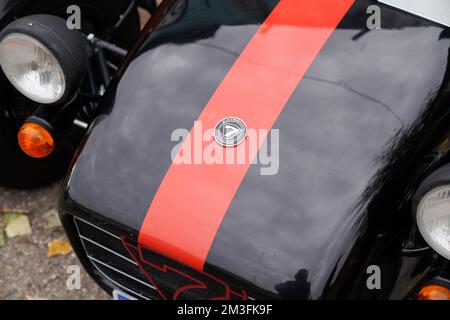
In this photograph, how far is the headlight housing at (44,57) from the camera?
2107 mm

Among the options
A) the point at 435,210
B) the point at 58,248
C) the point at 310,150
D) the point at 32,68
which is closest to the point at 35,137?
the point at 32,68

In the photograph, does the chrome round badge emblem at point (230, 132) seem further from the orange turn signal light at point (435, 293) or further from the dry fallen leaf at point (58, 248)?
the dry fallen leaf at point (58, 248)

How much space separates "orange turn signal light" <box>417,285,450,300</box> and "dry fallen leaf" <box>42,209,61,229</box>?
173cm

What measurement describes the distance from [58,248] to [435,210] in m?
1.75

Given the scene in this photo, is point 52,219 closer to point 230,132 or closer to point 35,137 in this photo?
point 35,137

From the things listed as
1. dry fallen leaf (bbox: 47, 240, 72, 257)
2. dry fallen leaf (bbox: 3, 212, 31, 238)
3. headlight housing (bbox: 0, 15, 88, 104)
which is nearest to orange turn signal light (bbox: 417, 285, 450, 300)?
headlight housing (bbox: 0, 15, 88, 104)

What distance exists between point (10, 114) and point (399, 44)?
1563mm

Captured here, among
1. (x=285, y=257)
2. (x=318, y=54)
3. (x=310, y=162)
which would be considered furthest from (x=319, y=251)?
(x=318, y=54)

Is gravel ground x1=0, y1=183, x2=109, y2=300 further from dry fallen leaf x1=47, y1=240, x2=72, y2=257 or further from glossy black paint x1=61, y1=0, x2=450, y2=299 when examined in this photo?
glossy black paint x1=61, y1=0, x2=450, y2=299

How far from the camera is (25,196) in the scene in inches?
123

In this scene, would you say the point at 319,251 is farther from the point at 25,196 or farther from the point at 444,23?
the point at 25,196

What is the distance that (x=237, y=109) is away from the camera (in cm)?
202

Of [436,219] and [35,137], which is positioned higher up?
[35,137]

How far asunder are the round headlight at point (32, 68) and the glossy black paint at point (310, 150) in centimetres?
19
